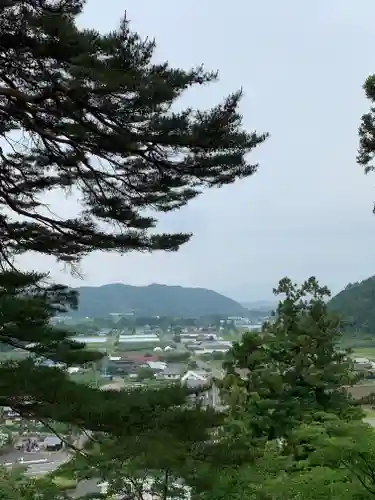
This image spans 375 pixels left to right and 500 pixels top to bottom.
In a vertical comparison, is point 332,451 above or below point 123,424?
below

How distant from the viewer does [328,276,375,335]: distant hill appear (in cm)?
1276

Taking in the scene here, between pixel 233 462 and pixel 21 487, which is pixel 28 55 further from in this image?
pixel 21 487

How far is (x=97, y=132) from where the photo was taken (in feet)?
10.4

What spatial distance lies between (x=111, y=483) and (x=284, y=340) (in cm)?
306

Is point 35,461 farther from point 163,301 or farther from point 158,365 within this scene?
point 163,301

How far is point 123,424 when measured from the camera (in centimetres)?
235

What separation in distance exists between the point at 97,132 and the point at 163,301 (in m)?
21.2

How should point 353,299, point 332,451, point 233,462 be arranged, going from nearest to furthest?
point 233,462 → point 332,451 → point 353,299

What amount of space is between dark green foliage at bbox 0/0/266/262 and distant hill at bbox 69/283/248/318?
13032 millimetres

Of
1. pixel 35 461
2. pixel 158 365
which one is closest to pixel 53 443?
pixel 158 365

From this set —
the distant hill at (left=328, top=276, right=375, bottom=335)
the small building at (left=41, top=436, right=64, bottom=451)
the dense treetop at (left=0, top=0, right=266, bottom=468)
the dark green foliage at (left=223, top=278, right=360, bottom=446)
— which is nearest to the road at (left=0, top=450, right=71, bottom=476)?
the small building at (left=41, top=436, right=64, bottom=451)

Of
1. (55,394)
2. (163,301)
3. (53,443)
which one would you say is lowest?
(53,443)

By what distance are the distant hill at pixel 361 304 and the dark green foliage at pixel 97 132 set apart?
30.3 feet

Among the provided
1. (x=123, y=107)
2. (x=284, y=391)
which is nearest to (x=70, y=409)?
(x=123, y=107)
